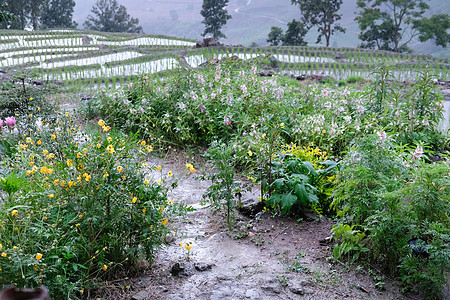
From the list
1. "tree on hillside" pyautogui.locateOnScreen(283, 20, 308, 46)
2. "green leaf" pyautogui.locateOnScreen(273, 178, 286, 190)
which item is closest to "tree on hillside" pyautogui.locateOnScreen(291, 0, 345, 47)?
"tree on hillside" pyautogui.locateOnScreen(283, 20, 308, 46)

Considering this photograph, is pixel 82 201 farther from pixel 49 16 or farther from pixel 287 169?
pixel 49 16

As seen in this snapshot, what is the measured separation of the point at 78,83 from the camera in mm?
12656

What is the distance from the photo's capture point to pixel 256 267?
3.11 meters

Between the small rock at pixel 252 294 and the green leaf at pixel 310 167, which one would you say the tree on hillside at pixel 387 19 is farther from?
the small rock at pixel 252 294

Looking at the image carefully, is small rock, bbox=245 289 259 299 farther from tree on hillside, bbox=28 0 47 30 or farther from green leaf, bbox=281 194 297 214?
tree on hillside, bbox=28 0 47 30

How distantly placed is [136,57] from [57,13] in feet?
75.9

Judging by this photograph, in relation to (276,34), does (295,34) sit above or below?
below

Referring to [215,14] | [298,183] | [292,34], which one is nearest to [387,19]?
[292,34]

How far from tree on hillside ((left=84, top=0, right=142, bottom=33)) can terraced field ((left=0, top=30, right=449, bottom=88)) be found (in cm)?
1309

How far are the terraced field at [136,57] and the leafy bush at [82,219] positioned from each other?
9.27m

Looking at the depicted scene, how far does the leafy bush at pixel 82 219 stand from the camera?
96.3 inches

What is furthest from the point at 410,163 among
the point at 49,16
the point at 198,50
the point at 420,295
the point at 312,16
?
the point at 49,16

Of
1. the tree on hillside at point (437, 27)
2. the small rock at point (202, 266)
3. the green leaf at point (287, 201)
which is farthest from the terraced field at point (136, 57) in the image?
the small rock at point (202, 266)

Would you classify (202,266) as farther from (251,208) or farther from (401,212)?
(401,212)
